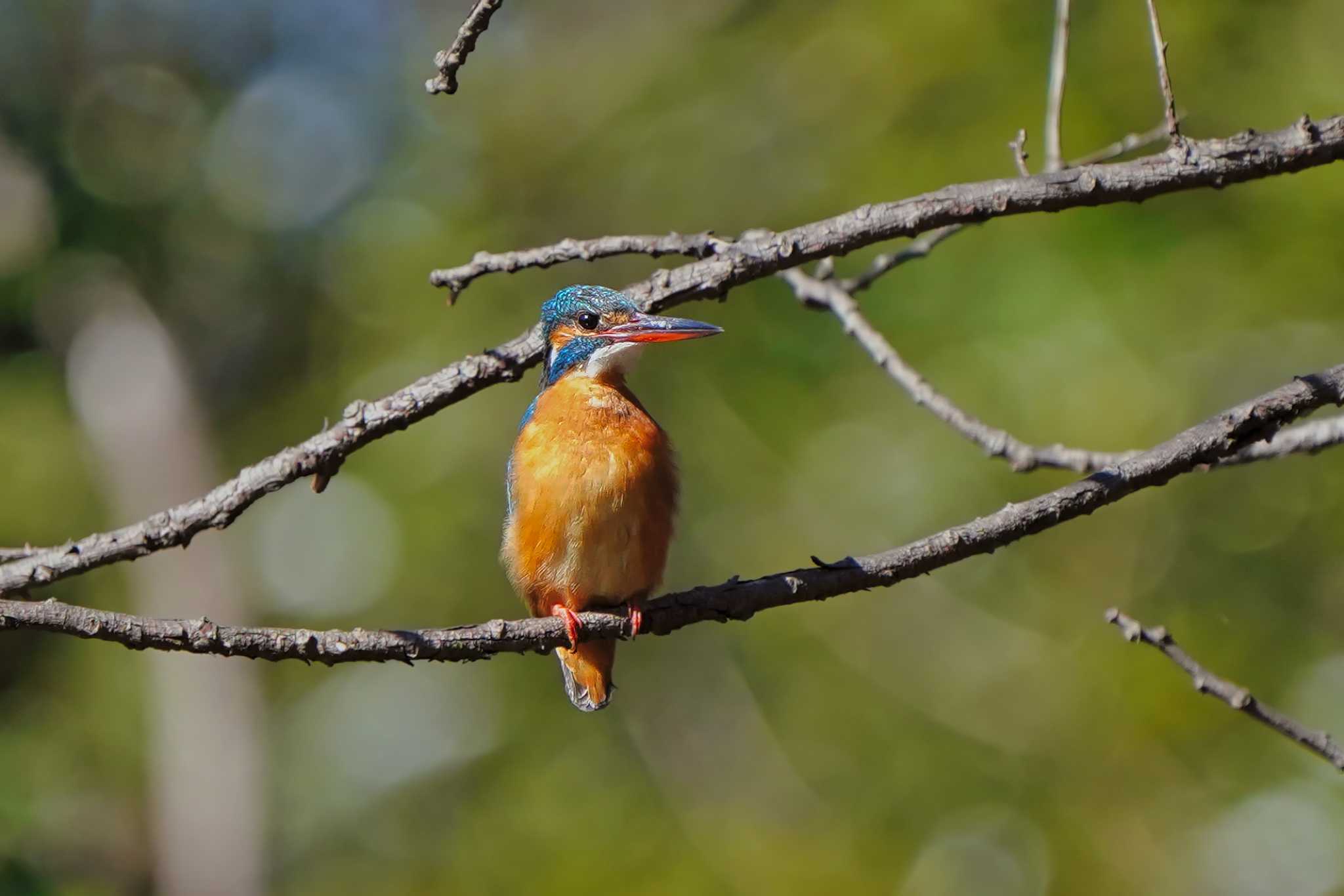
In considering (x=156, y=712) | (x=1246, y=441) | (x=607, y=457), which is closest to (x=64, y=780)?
(x=156, y=712)

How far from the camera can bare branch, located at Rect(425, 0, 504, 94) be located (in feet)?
8.13

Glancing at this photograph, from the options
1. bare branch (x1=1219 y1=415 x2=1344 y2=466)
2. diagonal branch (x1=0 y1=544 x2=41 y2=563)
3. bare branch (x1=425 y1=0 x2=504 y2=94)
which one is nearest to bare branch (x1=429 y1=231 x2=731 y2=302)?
bare branch (x1=425 y1=0 x2=504 y2=94)

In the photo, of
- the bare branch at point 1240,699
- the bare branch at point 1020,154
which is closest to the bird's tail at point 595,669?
the bare branch at point 1240,699

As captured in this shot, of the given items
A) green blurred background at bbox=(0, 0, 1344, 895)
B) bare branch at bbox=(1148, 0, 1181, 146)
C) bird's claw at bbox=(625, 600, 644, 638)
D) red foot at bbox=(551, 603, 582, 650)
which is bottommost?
red foot at bbox=(551, 603, 582, 650)

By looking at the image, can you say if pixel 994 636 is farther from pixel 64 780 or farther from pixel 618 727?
pixel 64 780

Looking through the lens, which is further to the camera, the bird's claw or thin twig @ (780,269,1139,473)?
thin twig @ (780,269,1139,473)

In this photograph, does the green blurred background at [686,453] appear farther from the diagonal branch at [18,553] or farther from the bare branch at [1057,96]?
the diagonal branch at [18,553]

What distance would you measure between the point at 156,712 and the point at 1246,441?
10.3 metres

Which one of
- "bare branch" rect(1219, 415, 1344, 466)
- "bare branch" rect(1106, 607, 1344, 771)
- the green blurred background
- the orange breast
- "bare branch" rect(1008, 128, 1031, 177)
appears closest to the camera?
"bare branch" rect(1106, 607, 1344, 771)

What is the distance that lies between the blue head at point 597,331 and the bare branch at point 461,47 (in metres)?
1.43

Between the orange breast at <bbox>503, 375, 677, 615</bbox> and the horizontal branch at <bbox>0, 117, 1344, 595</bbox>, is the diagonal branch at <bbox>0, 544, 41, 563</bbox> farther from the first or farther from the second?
the orange breast at <bbox>503, 375, 677, 615</bbox>

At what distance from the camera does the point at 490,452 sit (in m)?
8.59

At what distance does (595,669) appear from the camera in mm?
4043

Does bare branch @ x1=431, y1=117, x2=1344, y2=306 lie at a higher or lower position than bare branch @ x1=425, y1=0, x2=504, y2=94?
lower
